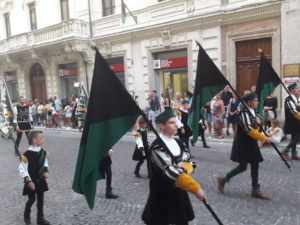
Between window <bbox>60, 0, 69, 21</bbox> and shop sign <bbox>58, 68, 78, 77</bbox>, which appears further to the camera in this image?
window <bbox>60, 0, 69, 21</bbox>

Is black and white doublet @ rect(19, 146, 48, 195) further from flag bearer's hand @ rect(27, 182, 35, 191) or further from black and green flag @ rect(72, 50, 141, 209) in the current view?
black and green flag @ rect(72, 50, 141, 209)

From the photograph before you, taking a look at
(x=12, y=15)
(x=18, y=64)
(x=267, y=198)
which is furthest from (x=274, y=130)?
(x=12, y=15)

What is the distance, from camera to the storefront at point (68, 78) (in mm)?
19000

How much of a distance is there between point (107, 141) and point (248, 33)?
1057 centimetres

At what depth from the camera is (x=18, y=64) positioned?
2247 centimetres

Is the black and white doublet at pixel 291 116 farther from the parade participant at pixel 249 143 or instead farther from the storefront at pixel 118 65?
the storefront at pixel 118 65

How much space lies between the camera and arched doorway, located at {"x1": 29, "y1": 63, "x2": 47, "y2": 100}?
21484 mm

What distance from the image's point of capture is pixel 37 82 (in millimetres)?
21969

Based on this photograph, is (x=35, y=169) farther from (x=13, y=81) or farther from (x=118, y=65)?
(x=13, y=81)

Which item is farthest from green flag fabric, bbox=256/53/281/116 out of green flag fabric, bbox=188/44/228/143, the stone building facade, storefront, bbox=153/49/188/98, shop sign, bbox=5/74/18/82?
shop sign, bbox=5/74/18/82

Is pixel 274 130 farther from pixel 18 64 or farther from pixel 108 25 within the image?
pixel 18 64

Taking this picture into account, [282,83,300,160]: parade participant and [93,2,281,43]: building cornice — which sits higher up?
[93,2,281,43]: building cornice

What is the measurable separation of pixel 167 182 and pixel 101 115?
92 centimetres

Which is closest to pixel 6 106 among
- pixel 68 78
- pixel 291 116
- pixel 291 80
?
pixel 291 116
